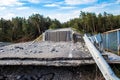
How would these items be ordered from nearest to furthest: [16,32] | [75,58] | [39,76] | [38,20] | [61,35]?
[39,76] → [75,58] → [61,35] → [16,32] → [38,20]

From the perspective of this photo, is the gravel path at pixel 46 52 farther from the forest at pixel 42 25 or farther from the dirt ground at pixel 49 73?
the forest at pixel 42 25

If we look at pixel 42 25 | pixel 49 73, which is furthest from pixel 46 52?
pixel 42 25

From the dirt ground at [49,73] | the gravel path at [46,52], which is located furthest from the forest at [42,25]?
the dirt ground at [49,73]

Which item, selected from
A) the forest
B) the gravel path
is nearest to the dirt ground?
the gravel path

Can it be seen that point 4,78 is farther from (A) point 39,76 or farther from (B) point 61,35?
(B) point 61,35

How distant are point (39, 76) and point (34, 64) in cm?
35

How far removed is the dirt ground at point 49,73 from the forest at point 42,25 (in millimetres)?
46093

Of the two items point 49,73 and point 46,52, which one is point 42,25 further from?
point 49,73

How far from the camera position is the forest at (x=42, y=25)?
55688mm

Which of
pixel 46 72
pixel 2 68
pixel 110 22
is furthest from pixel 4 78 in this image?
pixel 110 22

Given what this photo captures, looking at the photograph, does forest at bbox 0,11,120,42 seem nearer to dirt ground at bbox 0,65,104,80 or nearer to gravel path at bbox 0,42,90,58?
gravel path at bbox 0,42,90,58

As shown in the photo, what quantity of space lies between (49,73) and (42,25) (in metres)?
57.9

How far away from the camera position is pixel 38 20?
208 ft

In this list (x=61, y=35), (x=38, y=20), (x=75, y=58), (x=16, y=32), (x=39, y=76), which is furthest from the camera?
(x=38, y=20)
